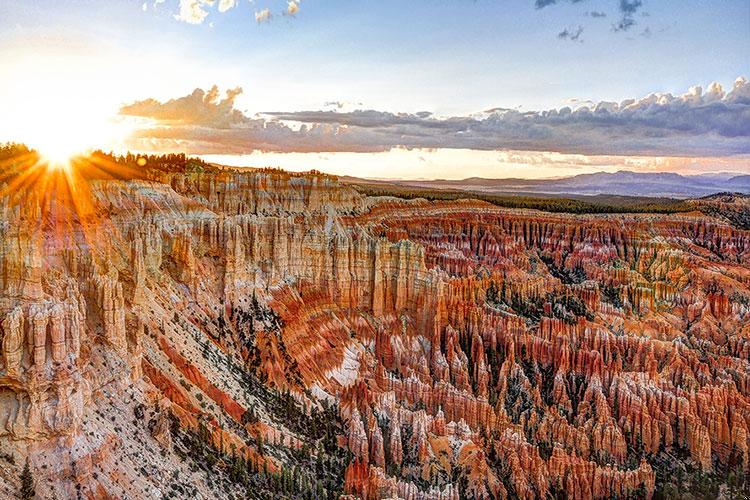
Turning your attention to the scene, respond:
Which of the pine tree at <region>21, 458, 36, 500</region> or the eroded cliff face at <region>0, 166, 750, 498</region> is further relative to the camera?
the eroded cliff face at <region>0, 166, 750, 498</region>

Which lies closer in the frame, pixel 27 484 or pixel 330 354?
pixel 27 484

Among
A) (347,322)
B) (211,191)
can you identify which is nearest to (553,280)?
(347,322)

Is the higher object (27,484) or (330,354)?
(27,484)

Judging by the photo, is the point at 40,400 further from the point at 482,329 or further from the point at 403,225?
the point at 403,225

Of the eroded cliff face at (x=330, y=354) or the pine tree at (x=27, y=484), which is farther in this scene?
the eroded cliff face at (x=330, y=354)

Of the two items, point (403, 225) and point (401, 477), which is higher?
point (403, 225)
